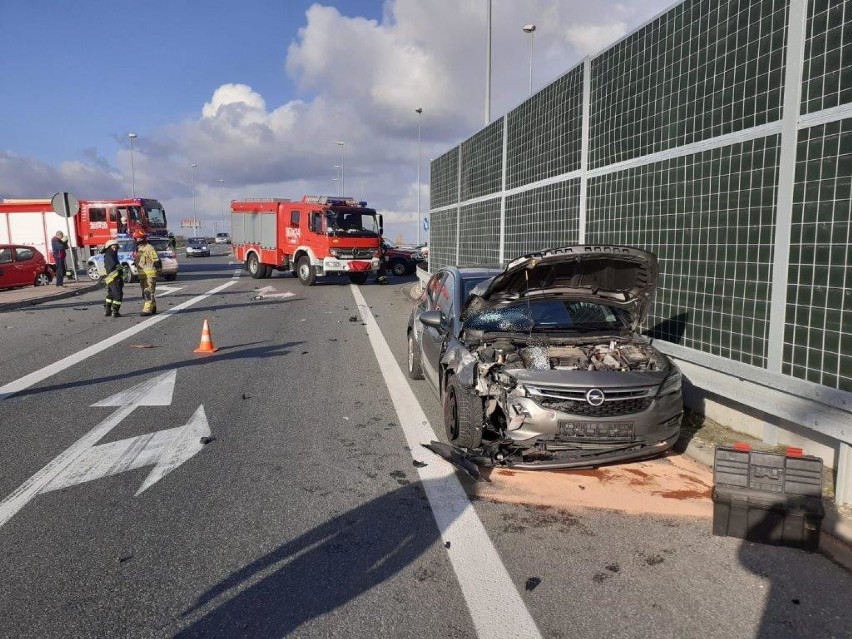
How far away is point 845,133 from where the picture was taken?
4621 mm

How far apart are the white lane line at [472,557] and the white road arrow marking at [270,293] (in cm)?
1509

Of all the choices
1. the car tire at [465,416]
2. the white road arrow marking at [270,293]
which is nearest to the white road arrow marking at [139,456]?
the car tire at [465,416]

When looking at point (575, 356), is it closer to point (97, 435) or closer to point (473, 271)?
point (473, 271)

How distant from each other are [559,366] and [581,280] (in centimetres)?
109

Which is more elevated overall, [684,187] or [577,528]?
[684,187]

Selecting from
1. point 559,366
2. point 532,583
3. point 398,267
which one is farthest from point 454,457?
point 398,267

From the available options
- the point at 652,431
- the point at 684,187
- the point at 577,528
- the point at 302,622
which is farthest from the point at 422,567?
the point at 684,187

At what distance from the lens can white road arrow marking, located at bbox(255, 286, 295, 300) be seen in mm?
20783

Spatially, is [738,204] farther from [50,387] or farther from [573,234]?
[50,387]

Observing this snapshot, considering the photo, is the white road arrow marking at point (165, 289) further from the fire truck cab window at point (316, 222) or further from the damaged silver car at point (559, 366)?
the damaged silver car at point (559, 366)

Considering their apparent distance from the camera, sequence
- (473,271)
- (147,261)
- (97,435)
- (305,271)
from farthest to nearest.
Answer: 1. (305,271)
2. (147,261)
3. (473,271)
4. (97,435)

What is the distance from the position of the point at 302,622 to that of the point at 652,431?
2.96 meters

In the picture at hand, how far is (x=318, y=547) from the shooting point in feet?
12.8

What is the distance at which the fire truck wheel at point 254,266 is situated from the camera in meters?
27.8
